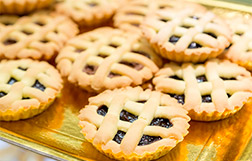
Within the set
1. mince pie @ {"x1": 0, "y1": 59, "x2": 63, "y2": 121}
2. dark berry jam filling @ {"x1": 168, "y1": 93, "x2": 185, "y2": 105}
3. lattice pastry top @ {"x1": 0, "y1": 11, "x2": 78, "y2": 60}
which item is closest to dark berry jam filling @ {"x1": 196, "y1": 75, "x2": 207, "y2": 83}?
dark berry jam filling @ {"x1": 168, "y1": 93, "x2": 185, "y2": 105}

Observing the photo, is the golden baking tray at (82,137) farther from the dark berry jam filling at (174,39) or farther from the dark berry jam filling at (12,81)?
the dark berry jam filling at (174,39)

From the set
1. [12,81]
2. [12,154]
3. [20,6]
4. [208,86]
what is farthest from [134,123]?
[20,6]

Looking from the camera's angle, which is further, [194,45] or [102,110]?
[194,45]

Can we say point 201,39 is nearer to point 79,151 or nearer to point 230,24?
point 230,24

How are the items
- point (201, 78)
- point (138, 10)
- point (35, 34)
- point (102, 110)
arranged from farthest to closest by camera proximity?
point (138, 10)
point (35, 34)
point (201, 78)
point (102, 110)

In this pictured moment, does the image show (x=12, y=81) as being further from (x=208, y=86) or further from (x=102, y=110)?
(x=208, y=86)

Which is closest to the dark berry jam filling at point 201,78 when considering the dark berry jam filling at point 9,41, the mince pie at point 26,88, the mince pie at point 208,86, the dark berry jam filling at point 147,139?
the mince pie at point 208,86

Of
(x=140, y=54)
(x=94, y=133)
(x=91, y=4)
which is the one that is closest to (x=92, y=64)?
(x=140, y=54)
